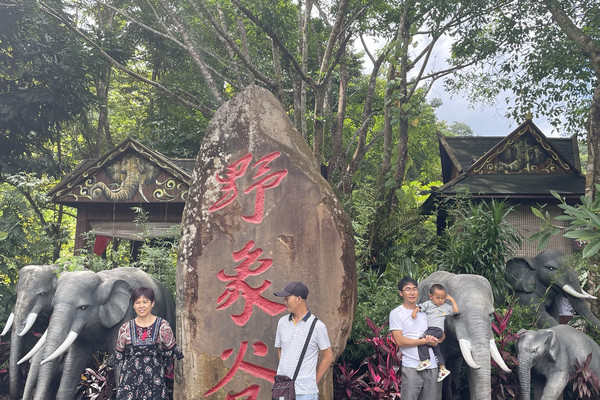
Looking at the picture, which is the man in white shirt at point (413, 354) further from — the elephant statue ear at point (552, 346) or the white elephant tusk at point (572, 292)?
the white elephant tusk at point (572, 292)

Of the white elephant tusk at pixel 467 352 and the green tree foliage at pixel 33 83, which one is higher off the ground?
the green tree foliage at pixel 33 83

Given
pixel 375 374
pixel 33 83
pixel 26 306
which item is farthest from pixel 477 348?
pixel 33 83

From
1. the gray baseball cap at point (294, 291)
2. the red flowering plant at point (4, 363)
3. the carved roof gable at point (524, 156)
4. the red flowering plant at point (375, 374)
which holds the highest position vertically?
the carved roof gable at point (524, 156)

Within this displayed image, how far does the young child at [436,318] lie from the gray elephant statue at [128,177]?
6488 mm

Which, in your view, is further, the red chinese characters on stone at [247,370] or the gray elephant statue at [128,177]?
the gray elephant statue at [128,177]

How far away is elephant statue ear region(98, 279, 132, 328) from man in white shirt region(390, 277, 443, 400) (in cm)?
301

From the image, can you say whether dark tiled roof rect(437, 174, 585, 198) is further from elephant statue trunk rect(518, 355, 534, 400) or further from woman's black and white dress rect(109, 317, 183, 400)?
woman's black and white dress rect(109, 317, 183, 400)

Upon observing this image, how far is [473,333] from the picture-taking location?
4492 millimetres

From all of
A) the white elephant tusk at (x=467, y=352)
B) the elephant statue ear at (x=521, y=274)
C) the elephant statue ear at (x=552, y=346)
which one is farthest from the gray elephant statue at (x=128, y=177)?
the elephant statue ear at (x=552, y=346)

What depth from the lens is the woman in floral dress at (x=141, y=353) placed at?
3619 millimetres

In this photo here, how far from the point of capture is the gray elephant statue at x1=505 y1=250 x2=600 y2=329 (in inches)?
247

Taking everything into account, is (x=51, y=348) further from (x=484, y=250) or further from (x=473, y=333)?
(x=484, y=250)

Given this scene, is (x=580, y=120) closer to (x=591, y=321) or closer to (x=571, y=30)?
(x=571, y=30)

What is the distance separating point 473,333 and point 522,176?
20.9ft
